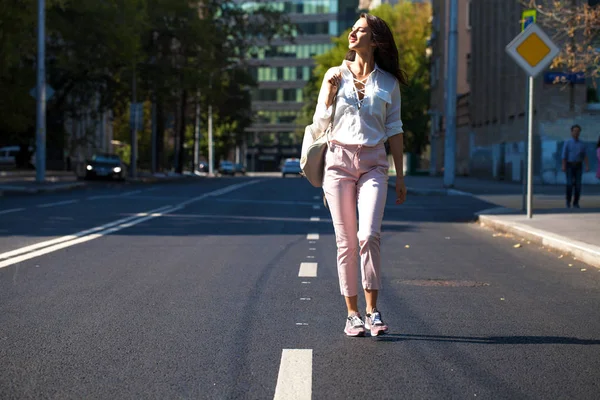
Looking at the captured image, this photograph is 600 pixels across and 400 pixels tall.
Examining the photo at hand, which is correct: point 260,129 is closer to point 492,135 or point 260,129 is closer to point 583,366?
point 492,135

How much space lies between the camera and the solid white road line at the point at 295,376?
198 inches

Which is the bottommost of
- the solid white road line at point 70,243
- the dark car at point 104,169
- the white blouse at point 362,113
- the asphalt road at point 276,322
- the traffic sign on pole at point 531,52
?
the asphalt road at point 276,322

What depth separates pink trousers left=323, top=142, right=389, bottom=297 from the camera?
661cm

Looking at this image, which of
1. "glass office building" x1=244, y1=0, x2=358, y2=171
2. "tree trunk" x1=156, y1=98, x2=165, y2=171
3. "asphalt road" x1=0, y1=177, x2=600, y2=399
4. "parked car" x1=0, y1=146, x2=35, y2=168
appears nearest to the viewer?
"asphalt road" x1=0, y1=177, x2=600, y2=399

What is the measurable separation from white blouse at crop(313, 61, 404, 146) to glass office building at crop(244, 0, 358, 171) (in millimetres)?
133585

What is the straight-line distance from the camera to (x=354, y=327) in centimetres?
666

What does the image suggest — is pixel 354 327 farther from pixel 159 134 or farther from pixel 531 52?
pixel 159 134

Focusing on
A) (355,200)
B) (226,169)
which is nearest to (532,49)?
(355,200)

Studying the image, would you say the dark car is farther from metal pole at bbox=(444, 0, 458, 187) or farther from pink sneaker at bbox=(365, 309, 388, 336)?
pink sneaker at bbox=(365, 309, 388, 336)

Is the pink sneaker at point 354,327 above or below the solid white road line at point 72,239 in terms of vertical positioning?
above

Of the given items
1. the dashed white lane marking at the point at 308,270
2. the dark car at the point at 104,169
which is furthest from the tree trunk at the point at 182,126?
the dashed white lane marking at the point at 308,270

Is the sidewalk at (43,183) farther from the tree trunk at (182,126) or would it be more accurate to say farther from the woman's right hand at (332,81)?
the woman's right hand at (332,81)

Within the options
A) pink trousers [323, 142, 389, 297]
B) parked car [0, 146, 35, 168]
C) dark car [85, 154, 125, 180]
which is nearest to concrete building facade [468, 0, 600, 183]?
dark car [85, 154, 125, 180]

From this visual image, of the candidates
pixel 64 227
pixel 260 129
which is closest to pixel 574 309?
pixel 64 227
